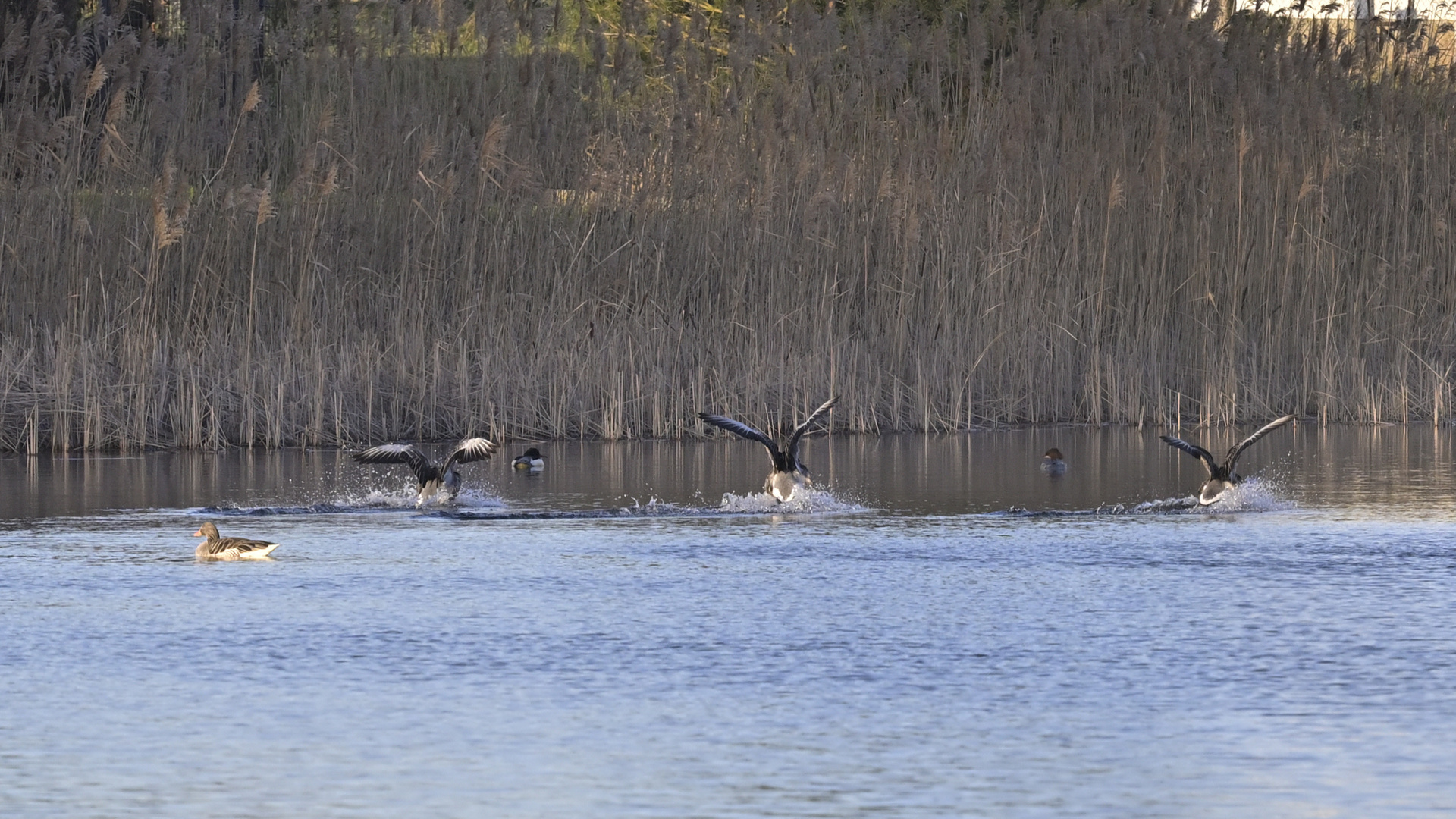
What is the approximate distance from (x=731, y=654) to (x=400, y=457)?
5017 mm

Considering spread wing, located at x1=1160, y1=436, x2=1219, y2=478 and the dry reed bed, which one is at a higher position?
the dry reed bed

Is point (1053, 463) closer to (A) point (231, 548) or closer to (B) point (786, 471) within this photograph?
(B) point (786, 471)

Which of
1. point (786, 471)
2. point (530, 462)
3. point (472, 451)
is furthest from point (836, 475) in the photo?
point (472, 451)

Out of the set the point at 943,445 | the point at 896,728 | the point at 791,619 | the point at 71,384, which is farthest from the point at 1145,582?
the point at 71,384

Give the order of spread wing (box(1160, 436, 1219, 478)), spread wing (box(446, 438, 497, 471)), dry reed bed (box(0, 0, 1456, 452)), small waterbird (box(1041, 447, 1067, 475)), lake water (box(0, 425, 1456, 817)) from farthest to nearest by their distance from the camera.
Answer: dry reed bed (box(0, 0, 1456, 452))
small waterbird (box(1041, 447, 1067, 475))
spread wing (box(446, 438, 497, 471))
spread wing (box(1160, 436, 1219, 478))
lake water (box(0, 425, 1456, 817))

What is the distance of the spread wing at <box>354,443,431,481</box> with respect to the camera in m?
10.9

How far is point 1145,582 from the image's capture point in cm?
780

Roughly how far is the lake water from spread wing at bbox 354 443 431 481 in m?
0.20

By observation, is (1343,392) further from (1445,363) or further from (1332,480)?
(1332,480)

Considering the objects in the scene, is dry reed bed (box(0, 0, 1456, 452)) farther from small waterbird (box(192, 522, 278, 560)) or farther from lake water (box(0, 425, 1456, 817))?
small waterbird (box(192, 522, 278, 560))

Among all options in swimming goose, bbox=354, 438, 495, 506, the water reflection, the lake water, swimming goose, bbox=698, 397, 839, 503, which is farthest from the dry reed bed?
swimming goose, bbox=698, 397, 839, 503

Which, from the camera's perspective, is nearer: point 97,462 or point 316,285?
point 97,462

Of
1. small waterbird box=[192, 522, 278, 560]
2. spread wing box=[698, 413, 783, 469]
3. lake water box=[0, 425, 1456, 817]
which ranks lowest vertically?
lake water box=[0, 425, 1456, 817]

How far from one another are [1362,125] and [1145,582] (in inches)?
428
